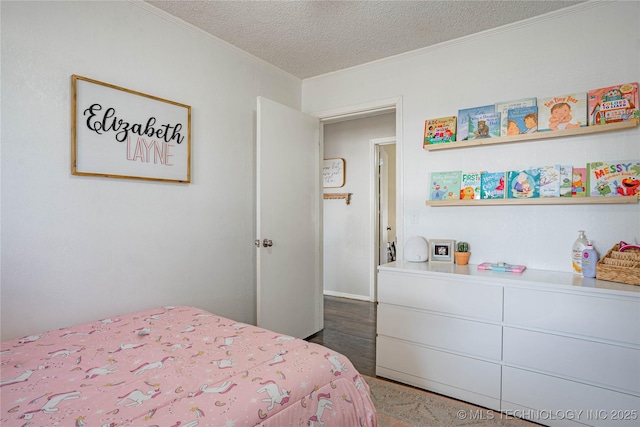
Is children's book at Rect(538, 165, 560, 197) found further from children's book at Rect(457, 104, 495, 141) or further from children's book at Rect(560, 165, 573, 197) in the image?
children's book at Rect(457, 104, 495, 141)

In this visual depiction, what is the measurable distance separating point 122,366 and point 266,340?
541mm

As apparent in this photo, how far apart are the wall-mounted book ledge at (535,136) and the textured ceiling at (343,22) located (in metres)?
0.80

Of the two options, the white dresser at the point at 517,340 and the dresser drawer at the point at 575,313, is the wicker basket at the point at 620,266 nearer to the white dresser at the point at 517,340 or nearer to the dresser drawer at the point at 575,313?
the white dresser at the point at 517,340

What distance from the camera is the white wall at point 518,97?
6.76 ft

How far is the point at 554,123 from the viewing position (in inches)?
87.0

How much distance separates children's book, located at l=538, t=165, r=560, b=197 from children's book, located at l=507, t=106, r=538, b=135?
271mm

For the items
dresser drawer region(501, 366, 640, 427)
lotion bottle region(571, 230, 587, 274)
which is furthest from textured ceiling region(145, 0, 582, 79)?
dresser drawer region(501, 366, 640, 427)

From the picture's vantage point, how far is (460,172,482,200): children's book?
2.48 metres

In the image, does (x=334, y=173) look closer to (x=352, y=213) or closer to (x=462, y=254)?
(x=352, y=213)

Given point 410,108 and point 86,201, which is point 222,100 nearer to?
point 86,201

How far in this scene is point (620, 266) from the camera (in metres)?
1.87

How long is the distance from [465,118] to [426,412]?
6.54 ft

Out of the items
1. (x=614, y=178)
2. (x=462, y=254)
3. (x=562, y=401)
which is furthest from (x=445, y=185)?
(x=562, y=401)

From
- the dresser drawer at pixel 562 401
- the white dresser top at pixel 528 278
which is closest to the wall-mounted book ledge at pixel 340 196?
the white dresser top at pixel 528 278
